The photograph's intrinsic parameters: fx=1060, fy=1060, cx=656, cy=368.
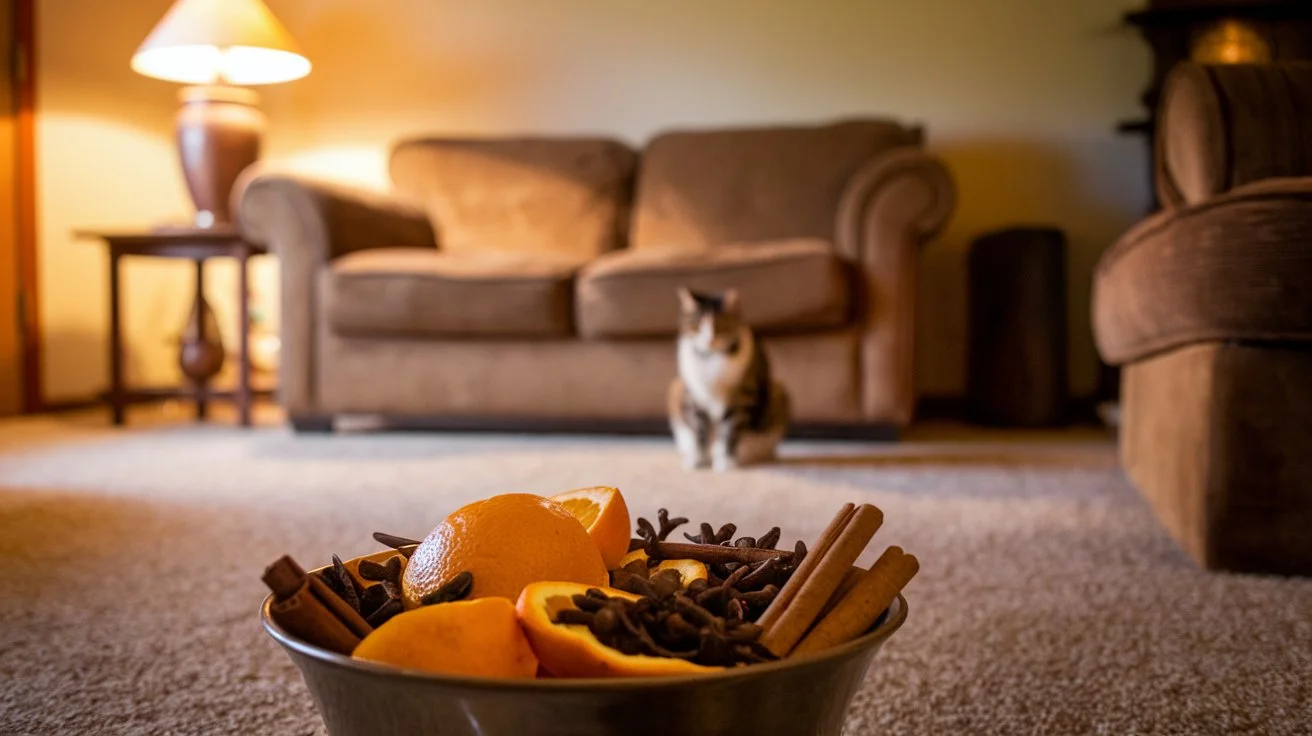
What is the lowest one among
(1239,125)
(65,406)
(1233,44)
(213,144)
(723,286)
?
(65,406)

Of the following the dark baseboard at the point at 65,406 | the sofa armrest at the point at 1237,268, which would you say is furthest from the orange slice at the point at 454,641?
the dark baseboard at the point at 65,406

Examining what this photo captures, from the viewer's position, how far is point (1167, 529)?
1.63m

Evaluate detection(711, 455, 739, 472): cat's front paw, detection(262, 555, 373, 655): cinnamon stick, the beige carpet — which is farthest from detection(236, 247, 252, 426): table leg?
detection(262, 555, 373, 655): cinnamon stick

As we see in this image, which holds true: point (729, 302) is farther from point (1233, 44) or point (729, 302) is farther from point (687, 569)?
point (1233, 44)

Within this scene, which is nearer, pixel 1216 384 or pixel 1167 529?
pixel 1216 384

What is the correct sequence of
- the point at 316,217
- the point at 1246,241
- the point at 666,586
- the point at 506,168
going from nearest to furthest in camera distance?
the point at 666,586 → the point at 1246,241 → the point at 316,217 → the point at 506,168

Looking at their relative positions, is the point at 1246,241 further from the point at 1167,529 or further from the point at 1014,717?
the point at 1014,717

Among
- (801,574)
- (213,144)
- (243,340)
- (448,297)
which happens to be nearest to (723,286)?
(448,297)

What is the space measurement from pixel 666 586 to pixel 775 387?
6.44 ft

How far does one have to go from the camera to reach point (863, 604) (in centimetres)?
56

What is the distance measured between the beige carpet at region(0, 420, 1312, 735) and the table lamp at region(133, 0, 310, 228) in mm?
1138

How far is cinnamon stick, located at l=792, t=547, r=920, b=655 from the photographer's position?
54 centimetres

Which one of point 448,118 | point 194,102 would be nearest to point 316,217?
point 194,102

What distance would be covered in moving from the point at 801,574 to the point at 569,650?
0.48 feet
